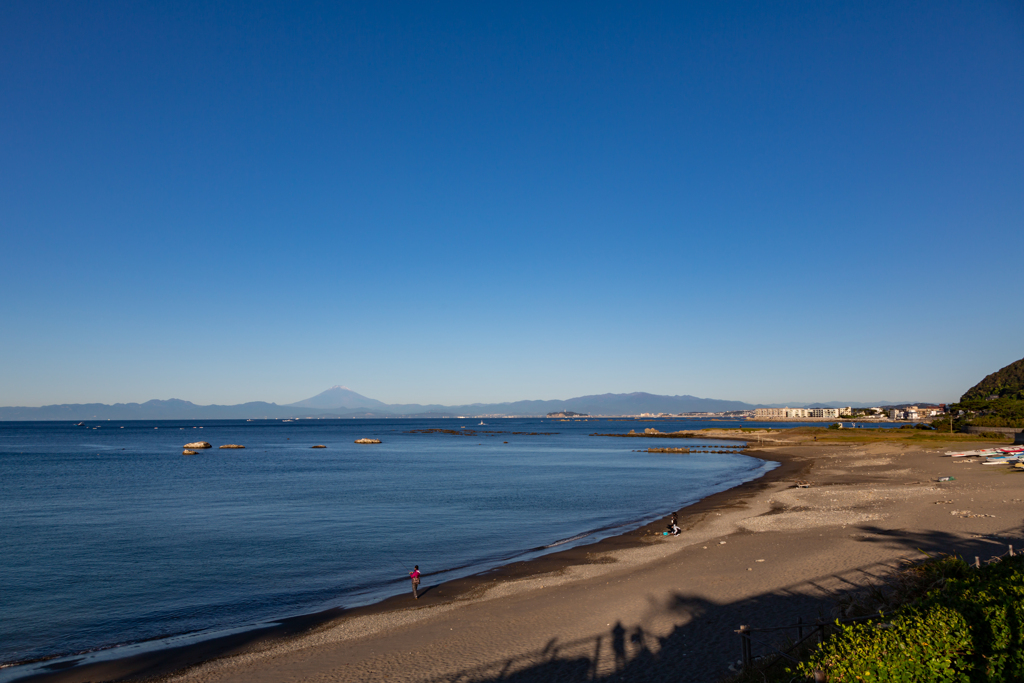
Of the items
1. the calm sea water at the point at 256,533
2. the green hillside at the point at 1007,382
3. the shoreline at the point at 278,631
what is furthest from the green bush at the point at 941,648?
the green hillside at the point at 1007,382

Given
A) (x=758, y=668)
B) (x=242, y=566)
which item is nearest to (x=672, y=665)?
(x=758, y=668)

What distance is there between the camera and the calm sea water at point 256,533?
849 inches

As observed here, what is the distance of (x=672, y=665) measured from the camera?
14461 mm

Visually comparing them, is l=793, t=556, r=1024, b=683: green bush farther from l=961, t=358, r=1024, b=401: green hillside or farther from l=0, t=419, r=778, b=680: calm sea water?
l=961, t=358, r=1024, b=401: green hillside

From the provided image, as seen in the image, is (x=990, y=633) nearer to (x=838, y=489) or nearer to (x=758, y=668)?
(x=758, y=668)

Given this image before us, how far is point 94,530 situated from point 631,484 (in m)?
45.3

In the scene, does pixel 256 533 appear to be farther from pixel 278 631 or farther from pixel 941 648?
pixel 941 648

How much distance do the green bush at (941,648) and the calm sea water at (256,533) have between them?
19192 millimetres

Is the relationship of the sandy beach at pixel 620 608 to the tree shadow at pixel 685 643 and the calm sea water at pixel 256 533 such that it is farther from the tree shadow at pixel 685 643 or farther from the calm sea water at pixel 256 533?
the calm sea water at pixel 256 533

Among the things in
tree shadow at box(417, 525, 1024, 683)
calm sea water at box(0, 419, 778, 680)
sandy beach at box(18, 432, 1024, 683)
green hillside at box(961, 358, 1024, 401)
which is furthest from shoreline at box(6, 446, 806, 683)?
green hillside at box(961, 358, 1024, 401)

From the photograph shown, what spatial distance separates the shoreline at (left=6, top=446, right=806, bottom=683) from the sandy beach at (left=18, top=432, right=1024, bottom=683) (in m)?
0.09

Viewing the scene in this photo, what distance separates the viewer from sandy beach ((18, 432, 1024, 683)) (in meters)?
15.3

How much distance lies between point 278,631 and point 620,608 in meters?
11.4

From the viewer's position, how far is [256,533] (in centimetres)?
3541
